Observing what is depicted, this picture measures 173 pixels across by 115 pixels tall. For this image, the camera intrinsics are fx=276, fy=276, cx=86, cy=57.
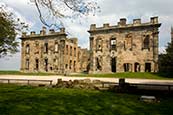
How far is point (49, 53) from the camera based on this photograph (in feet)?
198

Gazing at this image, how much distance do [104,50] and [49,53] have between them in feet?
46.7

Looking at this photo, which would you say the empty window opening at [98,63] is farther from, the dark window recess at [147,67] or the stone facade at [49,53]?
the dark window recess at [147,67]

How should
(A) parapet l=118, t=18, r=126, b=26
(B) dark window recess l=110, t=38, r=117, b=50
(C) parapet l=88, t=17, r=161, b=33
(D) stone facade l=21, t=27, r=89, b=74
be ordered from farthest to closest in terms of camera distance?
1. (D) stone facade l=21, t=27, r=89, b=74
2. (B) dark window recess l=110, t=38, r=117, b=50
3. (A) parapet l=118, t=18, r=126, b=26
4. (C) parapet l=88, t=17, r=161, b=33

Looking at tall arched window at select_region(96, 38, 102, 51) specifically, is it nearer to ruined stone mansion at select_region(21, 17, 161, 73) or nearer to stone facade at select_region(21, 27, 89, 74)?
ruined stone mansion at select_region(21, 17, 161, 73)

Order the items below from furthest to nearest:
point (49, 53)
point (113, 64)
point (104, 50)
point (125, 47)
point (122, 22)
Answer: point (49, 53) → point (104, 50) → point (113, 64) → point (122, 22) → point (125, 47)

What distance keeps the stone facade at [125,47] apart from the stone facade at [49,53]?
816 cm

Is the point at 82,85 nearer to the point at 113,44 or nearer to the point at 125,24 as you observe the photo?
the point at 125,24

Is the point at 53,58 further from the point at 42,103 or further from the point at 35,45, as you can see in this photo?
the point at 42,103

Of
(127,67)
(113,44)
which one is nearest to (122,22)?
(113,44)

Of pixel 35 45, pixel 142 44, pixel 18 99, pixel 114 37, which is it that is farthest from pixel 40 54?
pixel 18 99

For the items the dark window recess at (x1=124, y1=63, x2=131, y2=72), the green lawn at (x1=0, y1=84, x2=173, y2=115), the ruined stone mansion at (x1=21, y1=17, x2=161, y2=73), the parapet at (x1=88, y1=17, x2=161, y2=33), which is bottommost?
the green lawn at (x1=0, y1=84, x2=173, y2=115)

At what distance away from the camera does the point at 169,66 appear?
40750mm

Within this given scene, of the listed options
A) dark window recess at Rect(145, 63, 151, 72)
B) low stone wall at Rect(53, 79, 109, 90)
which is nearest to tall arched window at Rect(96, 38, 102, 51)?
dark window recess at Rect(145, 63, 151, 72)

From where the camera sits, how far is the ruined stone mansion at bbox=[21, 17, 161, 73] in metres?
47.5
